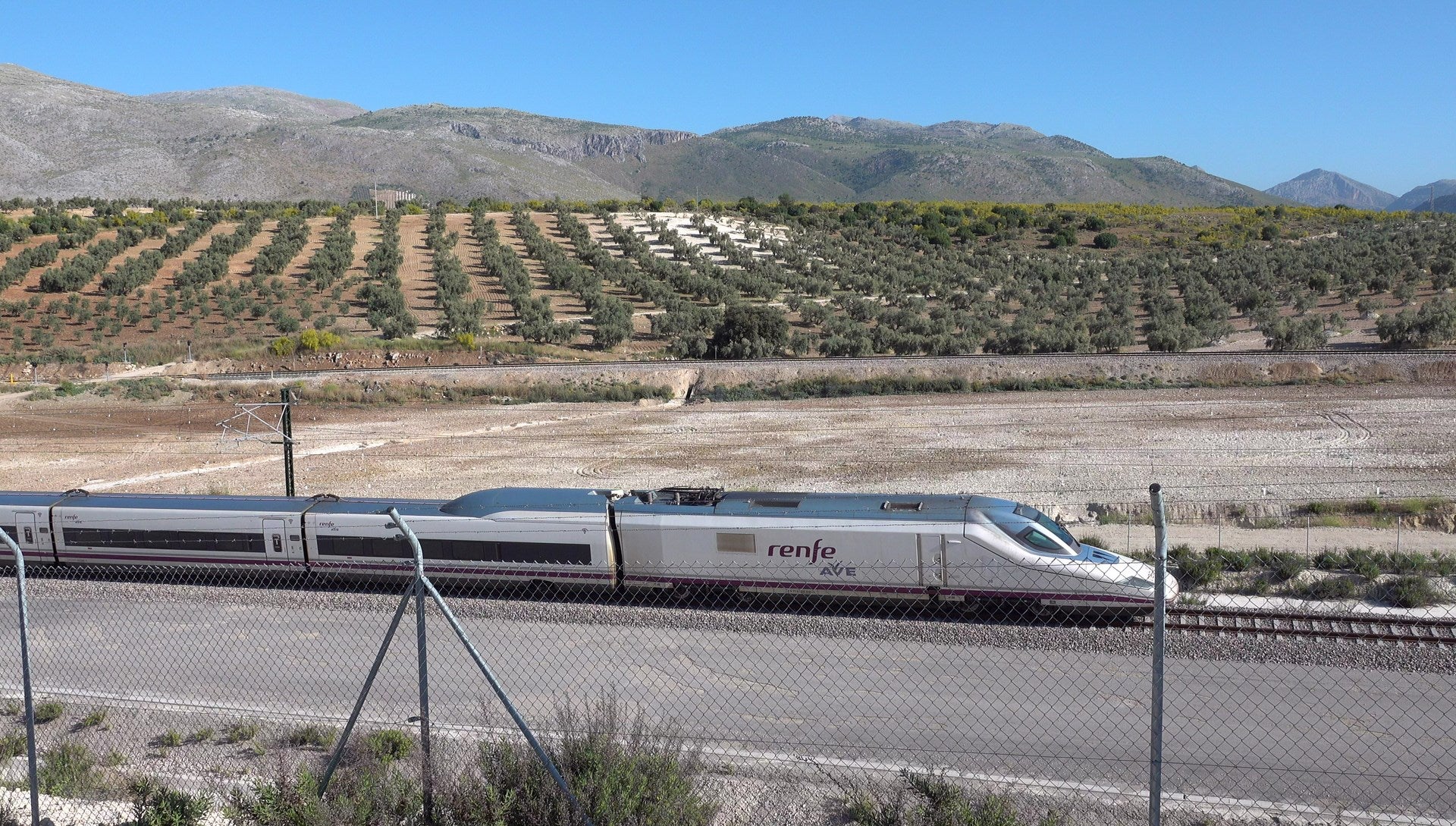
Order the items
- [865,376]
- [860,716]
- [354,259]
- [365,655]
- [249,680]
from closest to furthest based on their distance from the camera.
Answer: [860,716]
[249,680]
[365,655]
[865,376]
[354,259]

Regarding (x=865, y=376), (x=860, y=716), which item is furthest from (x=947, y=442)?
(x=860, y=716)

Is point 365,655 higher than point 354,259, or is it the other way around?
point 354,259

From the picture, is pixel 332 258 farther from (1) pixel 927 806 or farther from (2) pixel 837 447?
(1) pixel 927 806

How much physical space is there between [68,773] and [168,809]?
7.48ft

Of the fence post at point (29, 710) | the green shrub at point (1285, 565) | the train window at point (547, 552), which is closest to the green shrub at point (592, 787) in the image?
the fence post at point (29, 710)

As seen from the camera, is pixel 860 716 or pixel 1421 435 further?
pixel 1421 435

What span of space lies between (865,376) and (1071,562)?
3083cm

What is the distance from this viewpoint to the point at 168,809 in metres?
7.89

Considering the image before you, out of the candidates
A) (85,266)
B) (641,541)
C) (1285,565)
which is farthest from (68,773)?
(85,266)

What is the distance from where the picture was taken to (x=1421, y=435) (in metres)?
32.7

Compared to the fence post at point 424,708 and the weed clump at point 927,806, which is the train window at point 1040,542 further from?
the fence post at point 424,708

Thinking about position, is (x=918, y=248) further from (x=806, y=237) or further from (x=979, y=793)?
(x=979, y=793)

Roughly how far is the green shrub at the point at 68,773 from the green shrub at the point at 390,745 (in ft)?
7.60

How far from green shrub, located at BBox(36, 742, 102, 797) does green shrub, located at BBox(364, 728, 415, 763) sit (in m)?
2.32
